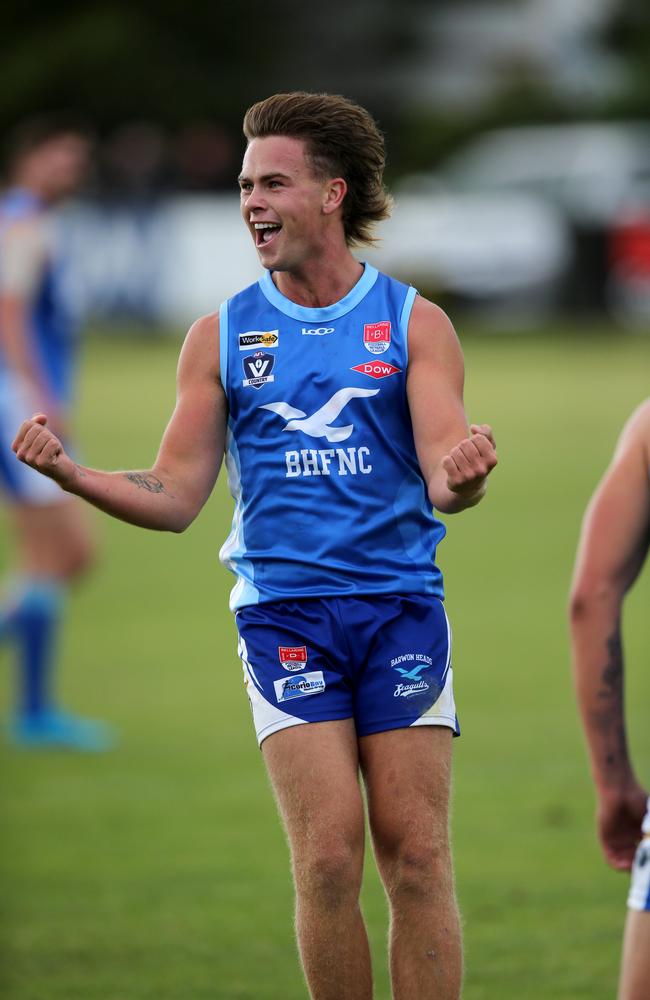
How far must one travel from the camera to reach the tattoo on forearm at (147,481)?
423 centimetres

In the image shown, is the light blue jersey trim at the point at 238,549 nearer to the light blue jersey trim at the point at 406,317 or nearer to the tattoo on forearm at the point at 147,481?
the tattoo on forearm at the point at 147,481

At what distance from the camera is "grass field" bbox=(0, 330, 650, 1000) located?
5.68 m

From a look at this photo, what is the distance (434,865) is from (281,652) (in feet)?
1.92

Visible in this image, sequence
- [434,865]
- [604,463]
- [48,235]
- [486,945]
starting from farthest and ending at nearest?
[604,463], [48,235], [486,945], [434,865]

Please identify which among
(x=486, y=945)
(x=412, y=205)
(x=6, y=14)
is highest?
(x=6, y=14)

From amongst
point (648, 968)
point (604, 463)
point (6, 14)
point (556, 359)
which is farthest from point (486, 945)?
point (6, 14)

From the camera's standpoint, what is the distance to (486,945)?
580cm

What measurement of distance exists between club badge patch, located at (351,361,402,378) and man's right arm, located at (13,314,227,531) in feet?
1.11

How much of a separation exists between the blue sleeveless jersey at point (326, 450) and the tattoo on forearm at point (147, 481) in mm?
200

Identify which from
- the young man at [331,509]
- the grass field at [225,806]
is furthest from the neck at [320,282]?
the grass field at [225,806]

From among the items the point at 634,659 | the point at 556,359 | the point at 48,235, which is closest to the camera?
the point at 48,235

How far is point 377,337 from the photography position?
427 cm

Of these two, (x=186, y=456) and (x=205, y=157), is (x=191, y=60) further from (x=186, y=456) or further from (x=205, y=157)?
(x=186, y=456)

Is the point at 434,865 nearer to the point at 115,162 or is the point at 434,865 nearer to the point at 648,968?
the point at 648,968
